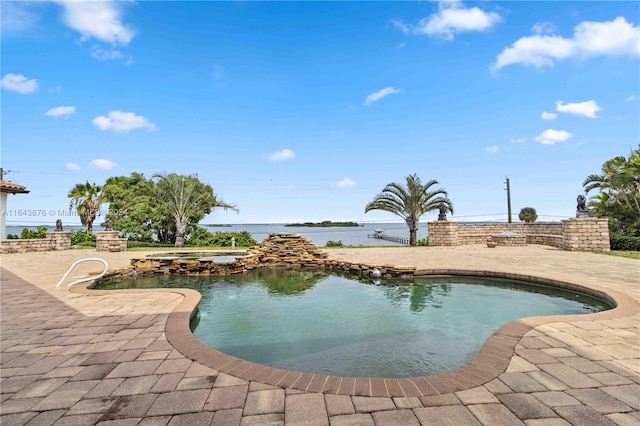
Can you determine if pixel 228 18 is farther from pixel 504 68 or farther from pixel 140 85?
pixel 504 68

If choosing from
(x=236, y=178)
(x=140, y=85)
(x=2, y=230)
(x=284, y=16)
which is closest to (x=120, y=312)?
(x=284, y=16)

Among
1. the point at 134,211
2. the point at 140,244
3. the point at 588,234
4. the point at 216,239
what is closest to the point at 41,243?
the point at 140,244

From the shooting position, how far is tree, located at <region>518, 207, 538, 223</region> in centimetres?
2452

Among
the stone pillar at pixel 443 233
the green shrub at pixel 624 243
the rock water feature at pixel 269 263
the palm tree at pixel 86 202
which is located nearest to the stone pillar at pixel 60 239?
the palm tree at pixel 86 202

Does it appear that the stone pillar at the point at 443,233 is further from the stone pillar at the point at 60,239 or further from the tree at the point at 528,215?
the stone pillar at the point at 60,239

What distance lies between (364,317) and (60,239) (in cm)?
1810

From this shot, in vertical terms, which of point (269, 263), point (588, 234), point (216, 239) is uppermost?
point (588, 234)

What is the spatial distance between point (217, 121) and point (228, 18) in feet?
34.5

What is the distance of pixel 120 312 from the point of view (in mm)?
4590

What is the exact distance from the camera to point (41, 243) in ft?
49.9

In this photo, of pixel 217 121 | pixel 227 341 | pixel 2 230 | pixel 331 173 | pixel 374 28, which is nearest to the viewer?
pixel 227 341

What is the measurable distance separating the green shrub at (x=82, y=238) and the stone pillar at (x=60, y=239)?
2120 mm

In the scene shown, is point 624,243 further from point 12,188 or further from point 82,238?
point 12,188

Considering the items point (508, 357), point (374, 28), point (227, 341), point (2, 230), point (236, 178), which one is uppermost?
point (374, 28)
